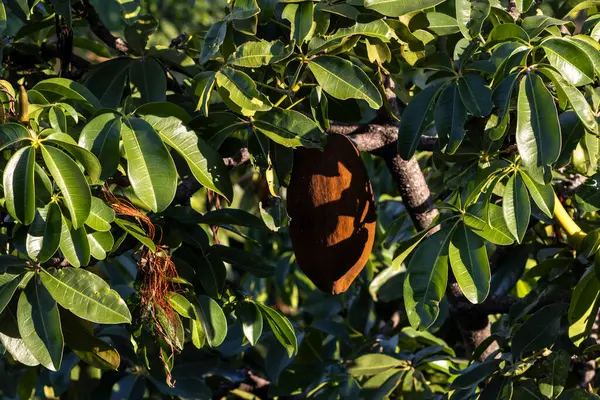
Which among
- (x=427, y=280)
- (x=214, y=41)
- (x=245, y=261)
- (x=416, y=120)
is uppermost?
(x=214, y=41)

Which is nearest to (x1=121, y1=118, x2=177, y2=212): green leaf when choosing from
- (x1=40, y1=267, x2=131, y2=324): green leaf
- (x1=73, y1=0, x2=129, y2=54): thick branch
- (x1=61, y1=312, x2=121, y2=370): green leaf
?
(x1=40, y1=267, x2=131, y2=324): green leaf

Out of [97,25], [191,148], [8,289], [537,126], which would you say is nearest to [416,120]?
[537,126]

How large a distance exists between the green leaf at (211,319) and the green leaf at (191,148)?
167 millimetres

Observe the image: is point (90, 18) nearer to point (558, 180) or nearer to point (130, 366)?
point (130, 366)

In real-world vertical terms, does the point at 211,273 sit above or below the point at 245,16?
A: below

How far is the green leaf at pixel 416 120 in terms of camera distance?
38.3 inches

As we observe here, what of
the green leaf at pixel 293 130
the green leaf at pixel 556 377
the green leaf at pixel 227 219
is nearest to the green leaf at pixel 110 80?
the green leaf at pixel 227 219

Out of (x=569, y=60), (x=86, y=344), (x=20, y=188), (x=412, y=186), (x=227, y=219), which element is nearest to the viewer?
(x=20, y=188)

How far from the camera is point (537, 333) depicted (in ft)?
3.59

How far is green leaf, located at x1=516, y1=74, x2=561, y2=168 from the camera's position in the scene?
0.87m

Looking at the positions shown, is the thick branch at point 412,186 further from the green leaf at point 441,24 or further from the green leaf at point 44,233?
the green leaf at point 44,233

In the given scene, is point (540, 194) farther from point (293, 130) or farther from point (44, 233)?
point (44, 233)

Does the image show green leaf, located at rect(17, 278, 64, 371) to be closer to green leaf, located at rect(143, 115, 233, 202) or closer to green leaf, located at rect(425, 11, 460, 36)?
green leaf, located at rect(143, 115, 233, 202)

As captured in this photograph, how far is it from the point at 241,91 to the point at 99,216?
19 centimetres
